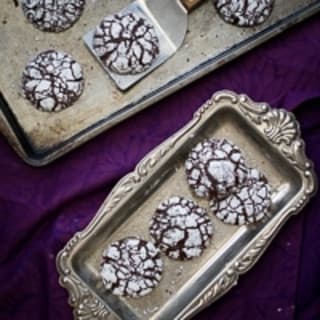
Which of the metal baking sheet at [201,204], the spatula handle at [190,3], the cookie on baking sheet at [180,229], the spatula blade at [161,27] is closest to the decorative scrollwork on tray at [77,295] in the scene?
the metal baking sheet at [201,204]

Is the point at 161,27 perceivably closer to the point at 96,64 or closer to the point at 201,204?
the point at 96,64

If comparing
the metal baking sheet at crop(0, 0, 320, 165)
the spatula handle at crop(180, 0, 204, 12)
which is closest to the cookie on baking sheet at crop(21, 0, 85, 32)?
the metal baking sheet at crop(0, 0, 320, 165)

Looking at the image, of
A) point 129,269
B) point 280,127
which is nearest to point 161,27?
point 280,127

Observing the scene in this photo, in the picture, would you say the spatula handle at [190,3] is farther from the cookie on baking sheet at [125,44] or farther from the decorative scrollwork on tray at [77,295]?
the decorative scrollwork on tray at [77,295]

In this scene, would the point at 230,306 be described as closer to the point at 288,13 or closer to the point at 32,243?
the point at 32,243

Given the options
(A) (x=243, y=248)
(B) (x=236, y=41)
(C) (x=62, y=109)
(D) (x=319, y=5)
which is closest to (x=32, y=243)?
(C) (x=62, y=109)
